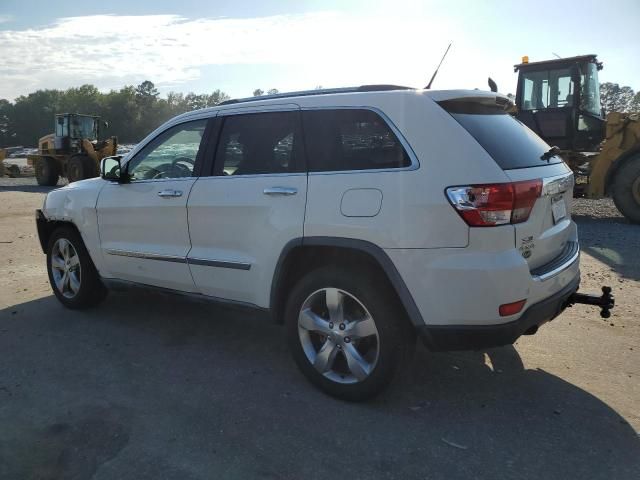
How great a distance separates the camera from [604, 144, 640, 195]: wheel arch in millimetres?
10398

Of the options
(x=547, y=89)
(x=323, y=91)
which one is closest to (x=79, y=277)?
(x=323, y=91)

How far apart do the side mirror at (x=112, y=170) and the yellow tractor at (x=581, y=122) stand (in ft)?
30.8

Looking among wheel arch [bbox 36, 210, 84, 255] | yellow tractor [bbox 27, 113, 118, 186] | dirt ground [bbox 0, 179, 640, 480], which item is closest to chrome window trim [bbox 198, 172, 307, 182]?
dirt ground [bbox 0, 179, 640, 480]

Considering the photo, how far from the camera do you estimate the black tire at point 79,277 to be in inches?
201

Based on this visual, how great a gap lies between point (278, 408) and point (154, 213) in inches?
75.6

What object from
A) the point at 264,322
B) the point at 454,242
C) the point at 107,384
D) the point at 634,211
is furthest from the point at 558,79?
the point at 107,384

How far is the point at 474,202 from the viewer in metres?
2.85

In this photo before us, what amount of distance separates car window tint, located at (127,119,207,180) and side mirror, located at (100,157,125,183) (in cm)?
10

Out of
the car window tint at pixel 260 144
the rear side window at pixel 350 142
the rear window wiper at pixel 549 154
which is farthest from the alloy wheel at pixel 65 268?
the rear window wiper at pixel 549 154

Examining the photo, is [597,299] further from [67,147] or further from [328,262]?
[67,147]

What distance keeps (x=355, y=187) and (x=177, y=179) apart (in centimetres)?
168

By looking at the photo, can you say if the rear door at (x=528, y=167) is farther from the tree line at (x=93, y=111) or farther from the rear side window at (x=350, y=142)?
the tree line at (x=93, y=111)

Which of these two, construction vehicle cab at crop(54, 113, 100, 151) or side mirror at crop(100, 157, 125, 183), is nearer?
side mirror at crop(100, 157, 125, 183)

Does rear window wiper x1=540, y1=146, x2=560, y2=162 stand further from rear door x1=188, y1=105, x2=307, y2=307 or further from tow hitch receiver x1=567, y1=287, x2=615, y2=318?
rear door x1=188, y1=105, x2=307, y2=307
